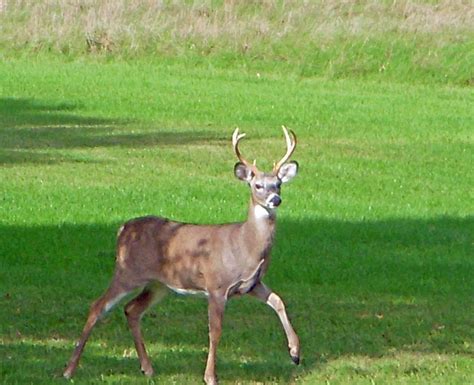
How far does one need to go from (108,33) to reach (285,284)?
2075cm

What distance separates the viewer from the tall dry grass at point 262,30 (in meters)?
31.7

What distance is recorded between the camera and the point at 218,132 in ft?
78.7

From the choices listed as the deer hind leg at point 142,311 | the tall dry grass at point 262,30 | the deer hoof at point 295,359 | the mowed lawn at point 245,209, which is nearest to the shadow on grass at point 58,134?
the mowed lawn at point 245,209

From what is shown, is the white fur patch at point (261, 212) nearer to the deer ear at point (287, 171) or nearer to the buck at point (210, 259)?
the buck at point (210, 259)

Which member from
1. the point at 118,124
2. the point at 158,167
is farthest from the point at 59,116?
the point at 158,167

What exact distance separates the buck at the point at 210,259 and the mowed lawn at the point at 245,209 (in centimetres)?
37

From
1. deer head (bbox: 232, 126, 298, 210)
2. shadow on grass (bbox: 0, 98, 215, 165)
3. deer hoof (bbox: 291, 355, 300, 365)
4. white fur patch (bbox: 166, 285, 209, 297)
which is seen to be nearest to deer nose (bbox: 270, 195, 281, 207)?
deer head (bbox: 232, 126, 298, 210)

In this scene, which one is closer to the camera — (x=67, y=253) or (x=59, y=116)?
(x=67, y=253)

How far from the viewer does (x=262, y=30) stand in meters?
32.8

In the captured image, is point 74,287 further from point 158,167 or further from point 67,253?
point 158,167

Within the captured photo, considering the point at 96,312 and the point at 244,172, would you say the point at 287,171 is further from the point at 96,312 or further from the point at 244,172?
the point at 96,312

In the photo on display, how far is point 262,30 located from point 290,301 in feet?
69.4

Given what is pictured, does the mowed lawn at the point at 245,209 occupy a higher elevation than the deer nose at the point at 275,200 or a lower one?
lower

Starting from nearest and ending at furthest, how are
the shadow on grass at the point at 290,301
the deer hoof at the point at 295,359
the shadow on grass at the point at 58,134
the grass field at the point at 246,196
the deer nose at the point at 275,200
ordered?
1. the deer nose at the point at 275,200
2. the deer hoof at the point at 295,359
3. the shadow on grass at the point at 290,301
4. the grass field at the point at 246,196
5. the shadow on grass at the point at 58,134
